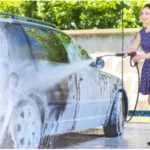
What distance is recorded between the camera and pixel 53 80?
434 centimetres

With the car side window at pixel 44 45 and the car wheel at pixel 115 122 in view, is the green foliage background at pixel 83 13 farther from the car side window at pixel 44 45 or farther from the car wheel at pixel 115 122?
the car wheel at pixel 115 122

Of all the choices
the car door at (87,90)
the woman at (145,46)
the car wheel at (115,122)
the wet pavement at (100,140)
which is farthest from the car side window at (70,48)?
the car wheel at (115,122)

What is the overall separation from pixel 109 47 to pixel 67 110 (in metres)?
2.04

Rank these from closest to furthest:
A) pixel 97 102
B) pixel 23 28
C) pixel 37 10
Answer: pixel 23 28 < pixel 97 102 < pixel 37 10

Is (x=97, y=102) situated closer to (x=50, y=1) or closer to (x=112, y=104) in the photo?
(x=112, y=104)

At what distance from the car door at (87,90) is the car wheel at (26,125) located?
763mm

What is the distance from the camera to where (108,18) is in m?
6.59

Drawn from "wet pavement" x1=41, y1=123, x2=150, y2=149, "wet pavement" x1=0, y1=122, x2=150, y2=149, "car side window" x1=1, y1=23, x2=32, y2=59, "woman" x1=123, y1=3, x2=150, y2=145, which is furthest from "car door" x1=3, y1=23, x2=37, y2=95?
"woman" x1=123, y1=3, x2=150, y2=145

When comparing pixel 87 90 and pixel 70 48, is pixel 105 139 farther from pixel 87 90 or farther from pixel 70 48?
pixel 70 48

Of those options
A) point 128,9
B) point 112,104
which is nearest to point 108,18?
point 128,9

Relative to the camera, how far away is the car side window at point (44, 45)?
168 inches

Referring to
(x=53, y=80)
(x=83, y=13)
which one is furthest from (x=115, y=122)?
(x=53, y=80)

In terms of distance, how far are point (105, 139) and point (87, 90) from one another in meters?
1.10

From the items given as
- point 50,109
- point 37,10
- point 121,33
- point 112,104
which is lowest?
point 112,104
